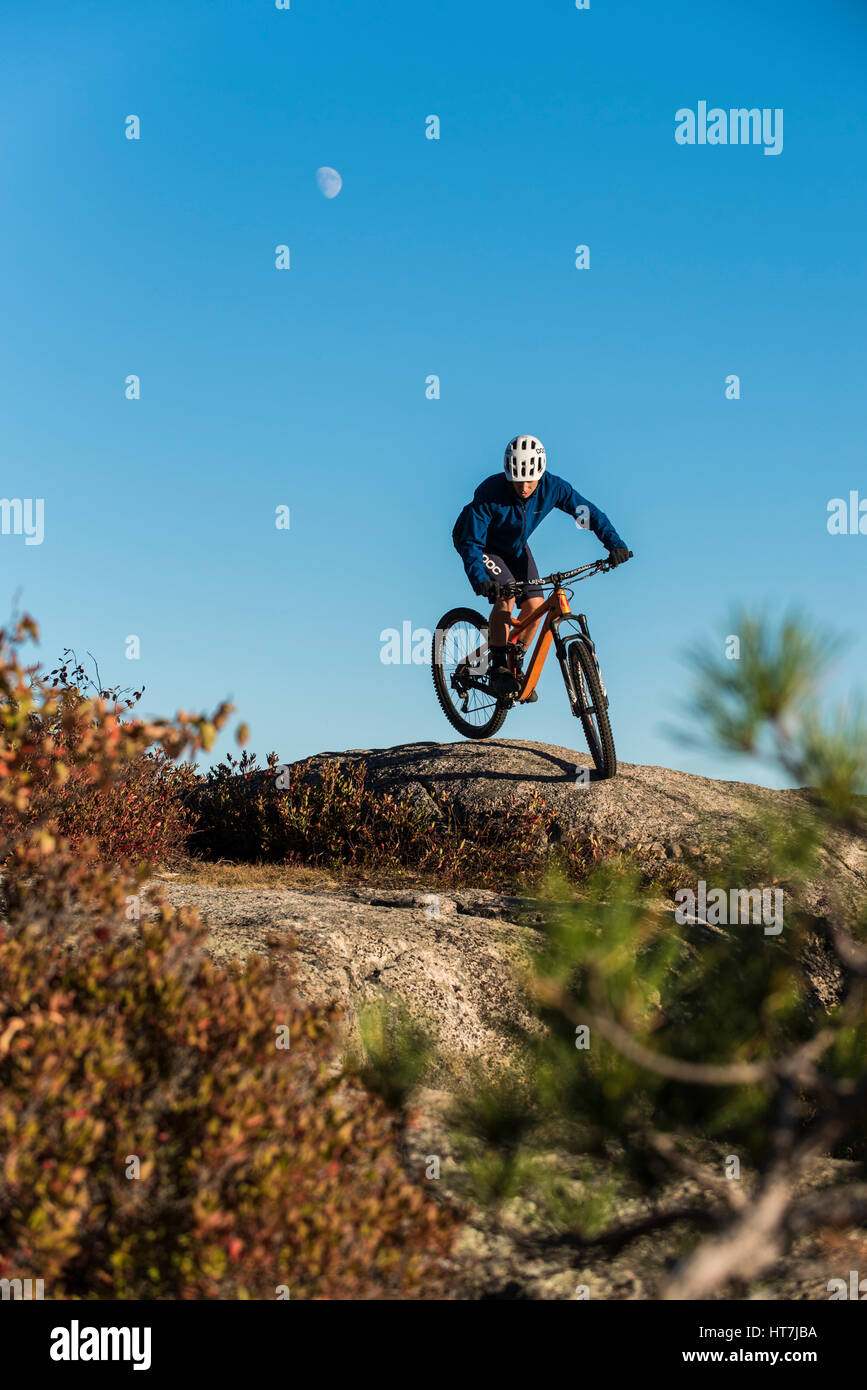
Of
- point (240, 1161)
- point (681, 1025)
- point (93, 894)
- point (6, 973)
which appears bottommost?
point (240, 1161)

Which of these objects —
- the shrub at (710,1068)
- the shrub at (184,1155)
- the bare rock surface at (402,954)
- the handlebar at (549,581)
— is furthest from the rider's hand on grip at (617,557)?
the shrub at (184,1155)

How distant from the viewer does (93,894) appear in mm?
4258

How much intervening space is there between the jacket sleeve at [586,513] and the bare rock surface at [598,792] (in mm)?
2673

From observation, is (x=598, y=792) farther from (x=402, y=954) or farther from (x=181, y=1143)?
(x=181, y=1143)

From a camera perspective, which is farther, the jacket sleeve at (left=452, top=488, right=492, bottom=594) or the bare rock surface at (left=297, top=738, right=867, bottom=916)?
the jacket sleeve at (left=452, top=488, right=492, bottom=594)

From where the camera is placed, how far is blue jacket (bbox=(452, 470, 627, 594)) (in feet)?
38.1

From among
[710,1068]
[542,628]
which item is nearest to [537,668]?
[542,628]

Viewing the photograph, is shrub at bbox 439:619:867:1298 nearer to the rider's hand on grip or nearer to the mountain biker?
the rider's hand on grip

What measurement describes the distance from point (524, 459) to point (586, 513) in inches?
38.4

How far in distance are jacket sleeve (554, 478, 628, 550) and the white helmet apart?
0.47m

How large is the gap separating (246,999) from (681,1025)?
1750 millimetres

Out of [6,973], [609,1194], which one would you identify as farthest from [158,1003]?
[609,1194]

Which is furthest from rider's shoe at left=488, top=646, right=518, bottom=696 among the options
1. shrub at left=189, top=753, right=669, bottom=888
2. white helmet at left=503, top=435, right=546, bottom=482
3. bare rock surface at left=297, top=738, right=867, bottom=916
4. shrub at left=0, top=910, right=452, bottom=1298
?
shrub at left=0, top=910, right=452, bottom=1298

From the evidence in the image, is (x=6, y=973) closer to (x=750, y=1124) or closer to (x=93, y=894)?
(x=93, y=894)
